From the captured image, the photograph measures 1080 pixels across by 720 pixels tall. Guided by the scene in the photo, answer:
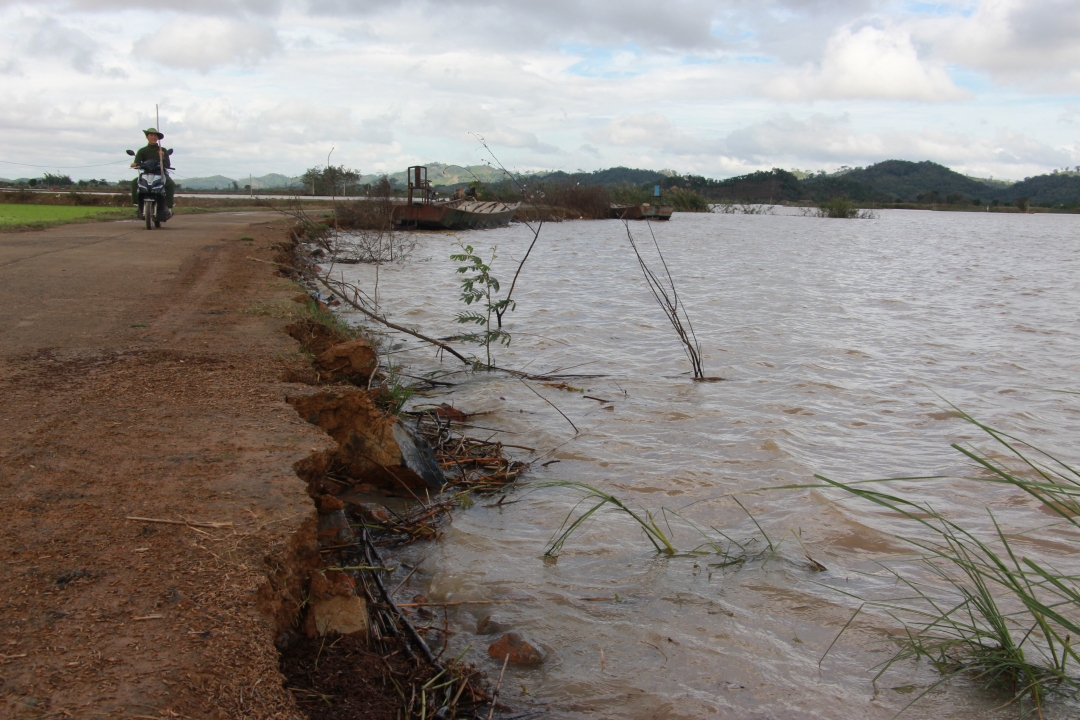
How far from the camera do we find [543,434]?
550cm

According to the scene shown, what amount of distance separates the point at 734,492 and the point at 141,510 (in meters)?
3.23

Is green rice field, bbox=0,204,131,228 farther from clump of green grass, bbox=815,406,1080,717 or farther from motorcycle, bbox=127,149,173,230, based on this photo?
clump of green grass, bbox=815,406,1080,717

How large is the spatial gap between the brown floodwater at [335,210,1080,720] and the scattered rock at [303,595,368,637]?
0.51 metres

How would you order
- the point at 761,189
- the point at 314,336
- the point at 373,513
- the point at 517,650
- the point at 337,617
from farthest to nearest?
the point at 761,189 → the point at 314,336 → the point at 373,513 → the point at 517,650 → the point at 337,617

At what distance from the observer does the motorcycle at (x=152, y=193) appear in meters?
13.3

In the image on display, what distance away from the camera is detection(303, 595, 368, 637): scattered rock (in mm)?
2336

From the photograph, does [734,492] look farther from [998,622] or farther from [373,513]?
[373,513]

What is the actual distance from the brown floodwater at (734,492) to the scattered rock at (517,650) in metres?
0.05

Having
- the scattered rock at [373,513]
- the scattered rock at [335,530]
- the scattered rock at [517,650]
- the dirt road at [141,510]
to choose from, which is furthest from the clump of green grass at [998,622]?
the scattered rock at [373,513]

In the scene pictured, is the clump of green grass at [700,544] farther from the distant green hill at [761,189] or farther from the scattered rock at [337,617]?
the distant green hill at [761,189]

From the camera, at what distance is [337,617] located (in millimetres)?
2389

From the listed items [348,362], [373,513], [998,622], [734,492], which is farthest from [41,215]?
[998,622]

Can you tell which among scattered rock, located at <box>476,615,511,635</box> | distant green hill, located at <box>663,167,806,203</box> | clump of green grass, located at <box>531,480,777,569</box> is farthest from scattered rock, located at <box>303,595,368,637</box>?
distant green hill, located at <box>663,167,806,203</box>

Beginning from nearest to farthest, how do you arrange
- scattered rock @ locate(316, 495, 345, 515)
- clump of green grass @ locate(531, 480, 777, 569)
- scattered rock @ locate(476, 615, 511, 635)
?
scattered rock @ locate(476, 615, 511, 635) < scattered rock @ locate(316, 495, 345, 515) < clump of green grass @ locate(531, 480, 777, 569)
